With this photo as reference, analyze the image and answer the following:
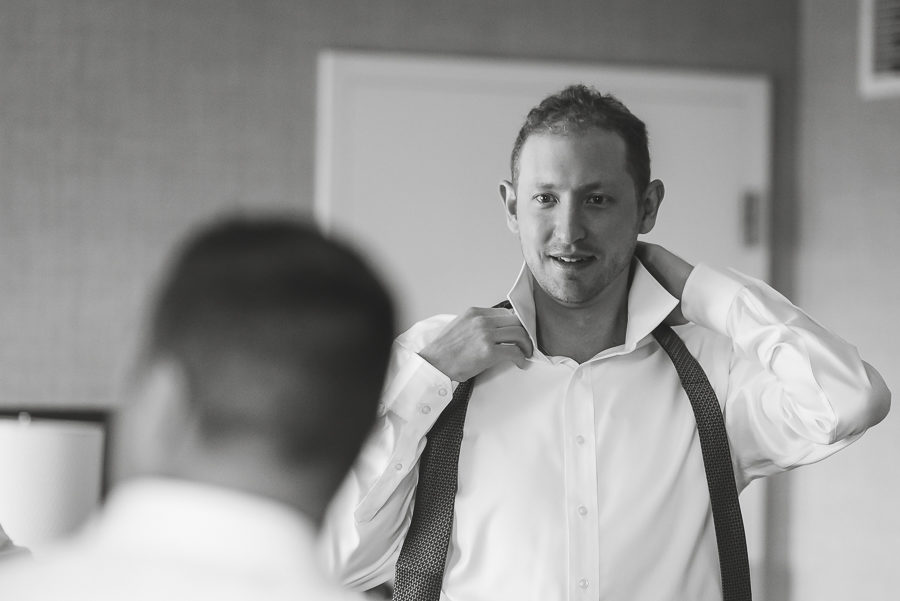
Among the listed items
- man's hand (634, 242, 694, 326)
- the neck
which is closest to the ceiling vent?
man's hand (634, 242, 694, 326)

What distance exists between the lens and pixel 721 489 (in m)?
1.74

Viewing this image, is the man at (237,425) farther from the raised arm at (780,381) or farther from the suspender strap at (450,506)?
the raised arm at (780,381)

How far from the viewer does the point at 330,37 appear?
315cm

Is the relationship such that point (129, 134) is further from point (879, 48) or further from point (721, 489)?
point (879, 48)

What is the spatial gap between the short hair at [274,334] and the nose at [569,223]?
112 cm

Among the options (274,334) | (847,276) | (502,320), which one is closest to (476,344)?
(502,320)

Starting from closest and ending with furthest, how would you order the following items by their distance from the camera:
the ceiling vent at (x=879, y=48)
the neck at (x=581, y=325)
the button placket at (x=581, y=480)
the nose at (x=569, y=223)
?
the button placket at (x=581, y=480) < the nose at (x=569, y=223) < the neck at (x=581, y=325) < the ceiling vent at (x=879, y=48)

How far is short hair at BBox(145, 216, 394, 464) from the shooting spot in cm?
67

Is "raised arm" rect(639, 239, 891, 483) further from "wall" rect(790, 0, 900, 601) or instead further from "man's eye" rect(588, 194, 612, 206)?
"wall" rect(790, 0, 900, 601)

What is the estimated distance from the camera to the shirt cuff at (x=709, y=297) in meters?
1.86

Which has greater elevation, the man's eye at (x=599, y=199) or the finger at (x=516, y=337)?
the man's eye at (x=599, y=199)

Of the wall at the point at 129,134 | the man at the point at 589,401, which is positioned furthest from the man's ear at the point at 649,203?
the wall at the point at 129,134

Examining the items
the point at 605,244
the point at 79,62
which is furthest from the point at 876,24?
the point at 79,62

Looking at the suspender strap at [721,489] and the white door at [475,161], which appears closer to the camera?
the suspender strap at [721,489]
